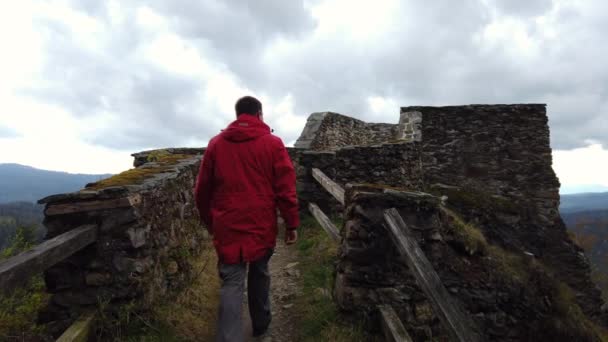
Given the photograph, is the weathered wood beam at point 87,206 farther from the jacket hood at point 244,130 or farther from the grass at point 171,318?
the jacket hood at point 244,130

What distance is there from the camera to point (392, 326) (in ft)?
10.9

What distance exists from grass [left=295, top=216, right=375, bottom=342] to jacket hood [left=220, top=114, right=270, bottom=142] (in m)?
2.02

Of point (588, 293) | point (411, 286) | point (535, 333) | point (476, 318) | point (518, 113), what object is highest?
point (518, 113)

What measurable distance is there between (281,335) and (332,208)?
4.69 meters

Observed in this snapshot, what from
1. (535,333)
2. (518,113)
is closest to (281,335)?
(535,333)

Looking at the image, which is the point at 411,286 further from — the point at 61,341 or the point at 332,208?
the point at 332,208

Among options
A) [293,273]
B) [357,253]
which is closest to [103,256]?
[357,253]

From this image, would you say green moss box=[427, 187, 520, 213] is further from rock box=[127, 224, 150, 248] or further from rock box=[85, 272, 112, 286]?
rock box=[85, 272, 112, 286]

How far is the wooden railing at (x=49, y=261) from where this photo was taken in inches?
89.7

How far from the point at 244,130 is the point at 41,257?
69.6 inches

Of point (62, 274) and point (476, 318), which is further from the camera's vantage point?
point (476, 318)

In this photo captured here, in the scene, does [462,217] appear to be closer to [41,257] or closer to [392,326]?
[392,326]

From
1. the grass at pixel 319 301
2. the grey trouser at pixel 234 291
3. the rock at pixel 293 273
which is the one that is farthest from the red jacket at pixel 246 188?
the rock at pixel 293 273

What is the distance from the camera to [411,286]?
12.6ft
